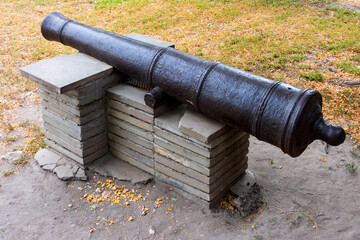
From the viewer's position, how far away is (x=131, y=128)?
18.4 feet

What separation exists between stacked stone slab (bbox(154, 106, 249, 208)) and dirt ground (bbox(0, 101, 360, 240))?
0.23 meters

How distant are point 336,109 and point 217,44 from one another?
370cm

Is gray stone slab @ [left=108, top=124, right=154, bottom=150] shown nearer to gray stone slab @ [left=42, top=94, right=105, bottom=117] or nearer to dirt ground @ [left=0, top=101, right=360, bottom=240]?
gray stone slab @ [left=42, top=94, right=105, bottom=117]

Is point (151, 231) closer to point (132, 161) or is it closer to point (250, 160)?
point (132, 161)

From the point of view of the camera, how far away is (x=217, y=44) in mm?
10102

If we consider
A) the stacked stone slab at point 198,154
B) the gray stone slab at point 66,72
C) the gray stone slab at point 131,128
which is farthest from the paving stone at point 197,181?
the gray stone slab at point 66,72

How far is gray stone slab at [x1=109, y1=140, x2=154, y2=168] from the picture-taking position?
5.58 m

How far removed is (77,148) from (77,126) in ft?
1.19

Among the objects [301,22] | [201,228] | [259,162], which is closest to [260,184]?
[259,162]

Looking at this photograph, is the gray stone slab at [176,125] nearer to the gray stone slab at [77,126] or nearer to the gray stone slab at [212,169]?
the gray stone slab at [212,169]

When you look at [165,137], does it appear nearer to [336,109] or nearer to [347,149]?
[347,149]

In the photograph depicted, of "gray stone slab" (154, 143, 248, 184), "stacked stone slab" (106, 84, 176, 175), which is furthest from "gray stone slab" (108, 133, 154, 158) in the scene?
"gray stone slab" (154, 143, 248, 184)

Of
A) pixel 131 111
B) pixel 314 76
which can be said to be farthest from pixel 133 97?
pixel 314 76

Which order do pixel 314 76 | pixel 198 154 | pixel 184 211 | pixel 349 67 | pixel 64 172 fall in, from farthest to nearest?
1. pixel 349 67
2. pixel 314 76
3. pixel 64 172
4. pixel 184 211
5. pixel 198 154
